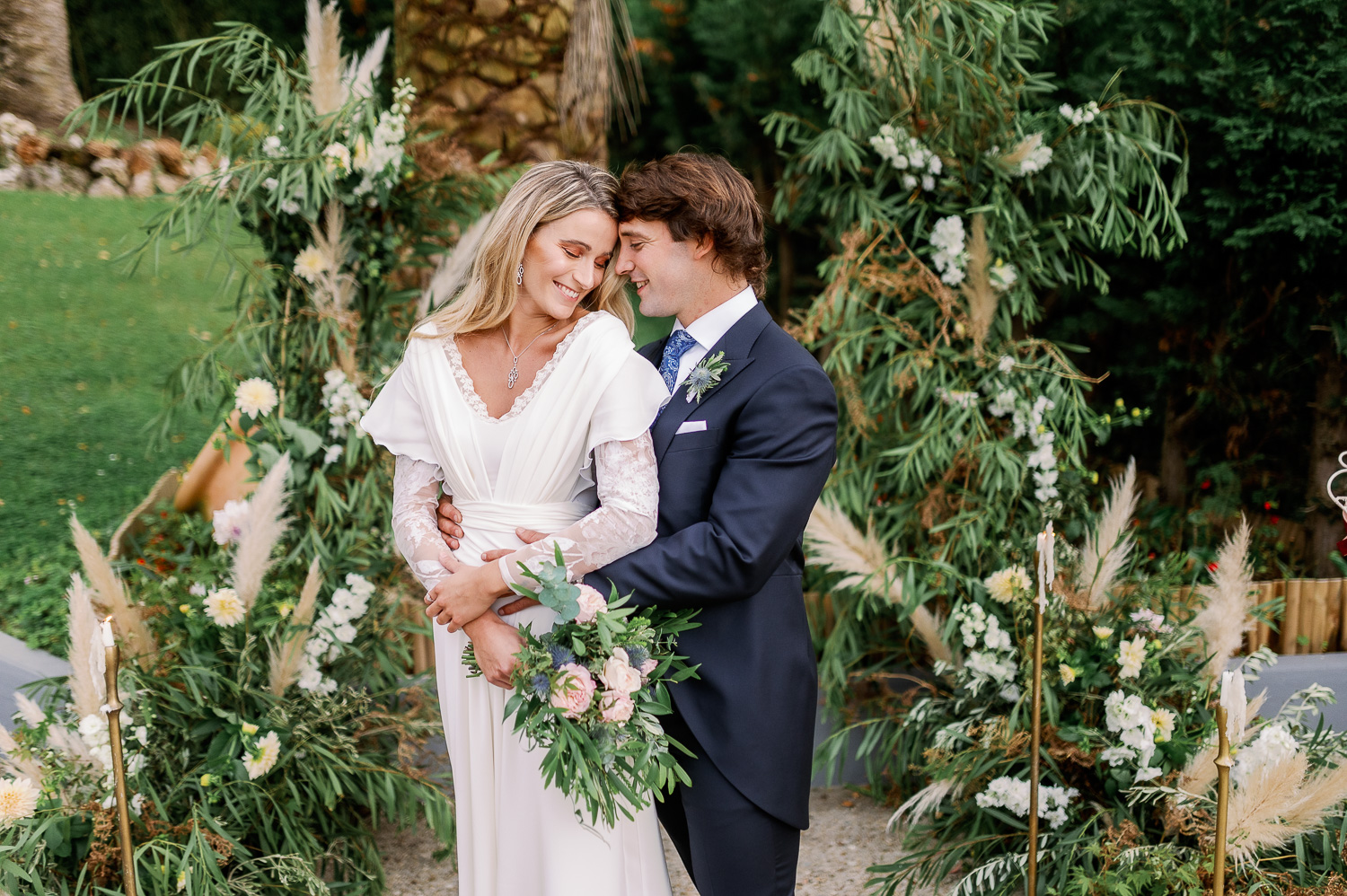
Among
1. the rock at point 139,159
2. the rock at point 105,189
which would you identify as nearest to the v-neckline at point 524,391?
the rock at point 105,189

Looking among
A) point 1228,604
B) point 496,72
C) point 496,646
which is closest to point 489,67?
point 496,72

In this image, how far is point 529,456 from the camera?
1.86m

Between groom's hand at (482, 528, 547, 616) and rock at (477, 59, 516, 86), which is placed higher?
rock at (477, 59, 516, 86)

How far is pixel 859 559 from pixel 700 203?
1342mm

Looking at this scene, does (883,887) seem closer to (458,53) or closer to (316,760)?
(316,760)

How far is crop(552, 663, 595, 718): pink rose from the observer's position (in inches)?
66.6

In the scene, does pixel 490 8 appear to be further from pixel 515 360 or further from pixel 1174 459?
pixel 1174 459

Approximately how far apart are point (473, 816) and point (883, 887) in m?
1.36

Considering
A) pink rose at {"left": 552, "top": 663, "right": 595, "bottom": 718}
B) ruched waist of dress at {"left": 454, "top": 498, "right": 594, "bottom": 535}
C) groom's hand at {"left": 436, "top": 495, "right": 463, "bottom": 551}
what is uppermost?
ruched waist of dress at {"left": 454, "top": 498, "right": 594, "bottom": 535}

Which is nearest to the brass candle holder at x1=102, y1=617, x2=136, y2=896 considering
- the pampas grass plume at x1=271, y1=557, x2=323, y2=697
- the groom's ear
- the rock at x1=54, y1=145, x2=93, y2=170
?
the pampas grass plume at x1=271, y1=557, x2=323, y2=697

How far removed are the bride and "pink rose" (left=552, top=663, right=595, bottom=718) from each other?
168 mm

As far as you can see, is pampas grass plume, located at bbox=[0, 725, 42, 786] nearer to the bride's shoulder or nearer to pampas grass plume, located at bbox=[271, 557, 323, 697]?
pampas grass plume, located at bbox=[271, 557, 323, 697]

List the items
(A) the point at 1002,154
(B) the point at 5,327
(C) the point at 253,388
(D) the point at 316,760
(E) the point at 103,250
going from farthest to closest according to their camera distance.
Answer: (E) the point at 103,250, (B) the point at 5,327, (A) the point at 1002,154, (C) the point at 253,388, (D) the point at 316,760

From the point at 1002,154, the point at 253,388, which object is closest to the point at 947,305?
the point at 1002,154
